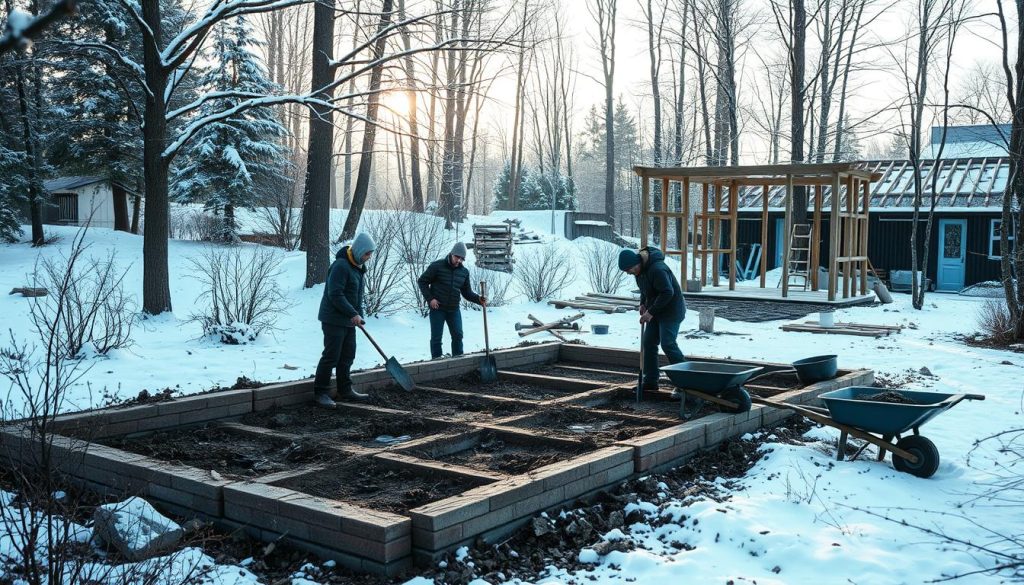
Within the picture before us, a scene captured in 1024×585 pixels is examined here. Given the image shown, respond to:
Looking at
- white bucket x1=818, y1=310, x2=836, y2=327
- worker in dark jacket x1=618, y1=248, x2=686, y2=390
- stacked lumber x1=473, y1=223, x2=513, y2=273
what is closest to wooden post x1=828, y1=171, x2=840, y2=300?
white bucket x1=818, y1=310, x2=836, y2=327

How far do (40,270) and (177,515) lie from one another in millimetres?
19026

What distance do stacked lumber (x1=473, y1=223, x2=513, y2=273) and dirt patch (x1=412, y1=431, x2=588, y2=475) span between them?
19309mm

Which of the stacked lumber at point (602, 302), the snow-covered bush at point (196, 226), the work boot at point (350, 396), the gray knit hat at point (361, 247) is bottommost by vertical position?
the work boot at point (350, 396)

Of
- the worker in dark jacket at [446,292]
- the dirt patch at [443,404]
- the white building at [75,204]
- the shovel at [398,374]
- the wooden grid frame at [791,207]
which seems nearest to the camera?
the dirt patch at [443,404]

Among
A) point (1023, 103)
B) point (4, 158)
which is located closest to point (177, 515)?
point (1023, 103)

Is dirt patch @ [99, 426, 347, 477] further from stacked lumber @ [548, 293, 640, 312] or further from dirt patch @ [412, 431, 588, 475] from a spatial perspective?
stacked lumber @ [548, 293, 640, 312]

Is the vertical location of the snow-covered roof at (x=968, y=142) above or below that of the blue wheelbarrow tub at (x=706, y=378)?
above

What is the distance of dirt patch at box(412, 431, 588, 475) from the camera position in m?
6.02

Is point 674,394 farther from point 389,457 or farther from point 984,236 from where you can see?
point 984,236

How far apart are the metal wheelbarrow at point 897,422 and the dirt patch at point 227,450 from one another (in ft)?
11.7

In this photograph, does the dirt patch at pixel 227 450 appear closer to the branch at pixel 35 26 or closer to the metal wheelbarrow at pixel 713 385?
the metal wheelbarrow at pixel 713 385

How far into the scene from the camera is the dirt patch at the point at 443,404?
308 inches

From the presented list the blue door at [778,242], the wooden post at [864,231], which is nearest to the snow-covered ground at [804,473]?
the wooden post at [864,231]

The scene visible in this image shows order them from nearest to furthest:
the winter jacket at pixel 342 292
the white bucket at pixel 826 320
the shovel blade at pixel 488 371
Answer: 1. the winter jacket at pixel 342 292
2. the shovel blade at pixel 488 371
3. the white bucket at pixel 826 320
